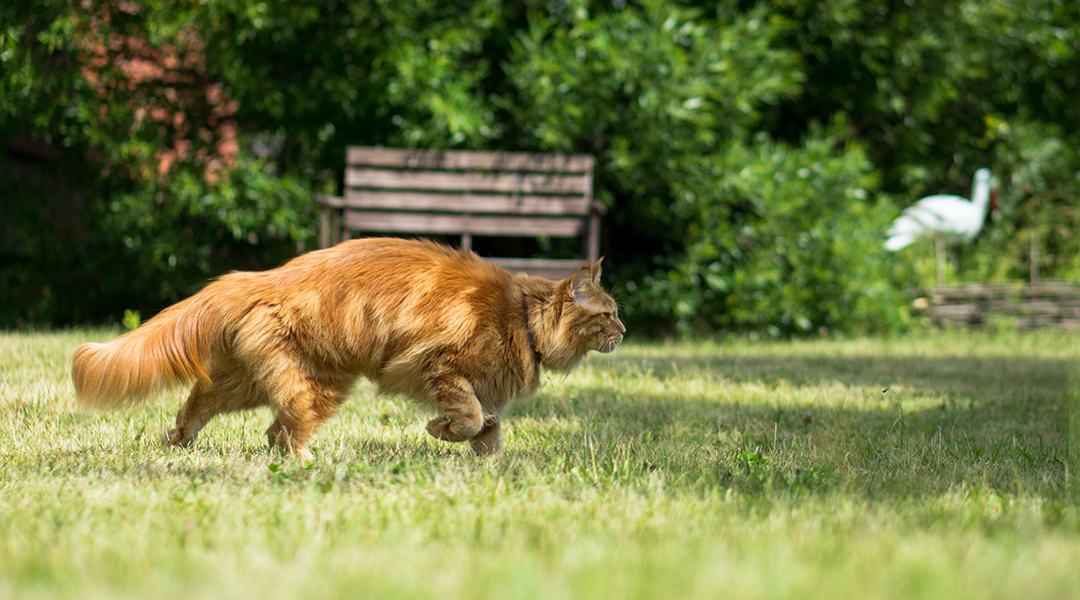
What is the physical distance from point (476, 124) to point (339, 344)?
15.1ft

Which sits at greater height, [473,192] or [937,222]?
[473,192]

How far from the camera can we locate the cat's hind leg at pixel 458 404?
129 inches

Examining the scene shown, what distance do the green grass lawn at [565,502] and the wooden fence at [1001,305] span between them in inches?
167

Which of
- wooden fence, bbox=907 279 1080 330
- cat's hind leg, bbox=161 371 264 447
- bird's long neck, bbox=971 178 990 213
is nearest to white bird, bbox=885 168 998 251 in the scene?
bird's long neck, bbox=971 178 990 213

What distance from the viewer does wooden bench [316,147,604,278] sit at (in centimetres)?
750

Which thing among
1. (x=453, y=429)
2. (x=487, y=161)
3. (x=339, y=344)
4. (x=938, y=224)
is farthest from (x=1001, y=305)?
(x=339, y=344)

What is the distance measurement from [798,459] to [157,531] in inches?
89.8

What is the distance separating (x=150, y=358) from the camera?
3131 millimetres

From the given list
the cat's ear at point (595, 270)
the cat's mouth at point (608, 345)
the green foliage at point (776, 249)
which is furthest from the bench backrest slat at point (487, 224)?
the cat's mouth at point (608, 345)

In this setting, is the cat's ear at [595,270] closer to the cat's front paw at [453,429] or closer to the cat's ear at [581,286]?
the cat's ear at [581,286]

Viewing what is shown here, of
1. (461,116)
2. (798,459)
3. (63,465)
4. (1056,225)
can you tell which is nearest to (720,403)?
(798,459)

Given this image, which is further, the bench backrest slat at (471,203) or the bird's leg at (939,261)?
the bird's leg at (939,261)

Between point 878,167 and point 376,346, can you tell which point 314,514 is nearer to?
point 376,346

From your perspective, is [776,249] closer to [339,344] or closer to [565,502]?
[339,344]
